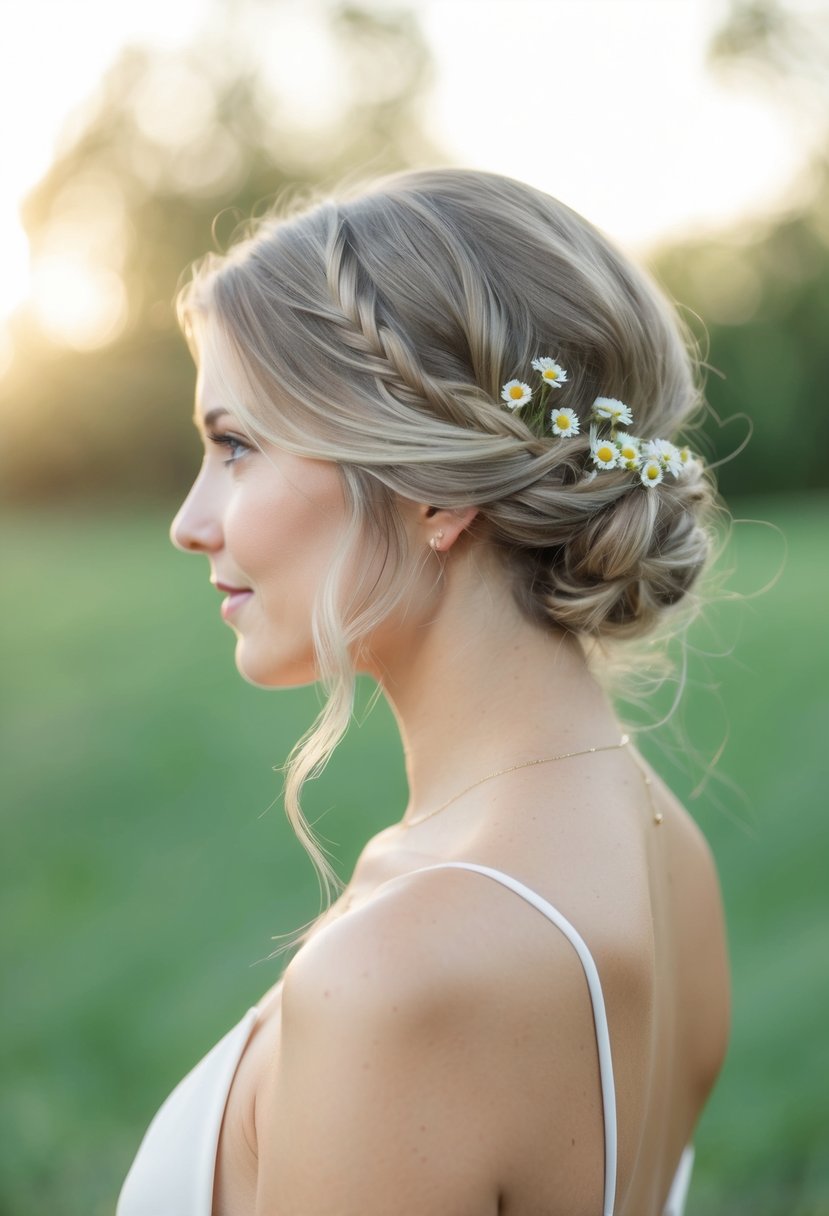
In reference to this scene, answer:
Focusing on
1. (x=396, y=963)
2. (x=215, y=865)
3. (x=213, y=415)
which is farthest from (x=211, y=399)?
(x=215, y=865)

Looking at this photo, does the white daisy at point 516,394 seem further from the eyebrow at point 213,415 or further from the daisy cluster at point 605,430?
the eyebrow at point 213,415

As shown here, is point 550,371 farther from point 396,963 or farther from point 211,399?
point 396,963

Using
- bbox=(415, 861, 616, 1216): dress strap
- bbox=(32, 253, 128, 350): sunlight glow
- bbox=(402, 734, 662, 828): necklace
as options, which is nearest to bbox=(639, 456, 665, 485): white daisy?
bbox=(402, 734, 662, 828): necklace

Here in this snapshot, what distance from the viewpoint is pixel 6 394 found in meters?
21.5

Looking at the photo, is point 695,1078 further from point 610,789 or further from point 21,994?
point 21,994

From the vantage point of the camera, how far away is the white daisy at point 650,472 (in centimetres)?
211

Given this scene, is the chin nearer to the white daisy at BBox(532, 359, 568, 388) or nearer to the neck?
the neck

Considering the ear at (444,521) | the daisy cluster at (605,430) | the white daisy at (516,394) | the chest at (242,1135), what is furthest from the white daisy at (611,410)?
the chest at (242,1135)

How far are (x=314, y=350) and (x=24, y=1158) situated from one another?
4716 millimetres

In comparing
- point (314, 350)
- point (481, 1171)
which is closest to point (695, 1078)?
point (481, 1171)

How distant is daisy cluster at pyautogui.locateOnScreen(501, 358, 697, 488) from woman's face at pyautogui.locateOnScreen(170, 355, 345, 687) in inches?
14.6

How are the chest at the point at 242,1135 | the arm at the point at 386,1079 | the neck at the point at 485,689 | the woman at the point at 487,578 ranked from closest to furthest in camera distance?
1. the arm at the point at 386,1079
2. the woman at the point at 487,578
3. the chest at the point at 242,1135
4. the neck at the point at 485,689

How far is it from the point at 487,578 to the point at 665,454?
0.39 meters

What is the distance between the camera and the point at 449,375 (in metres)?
2.01
